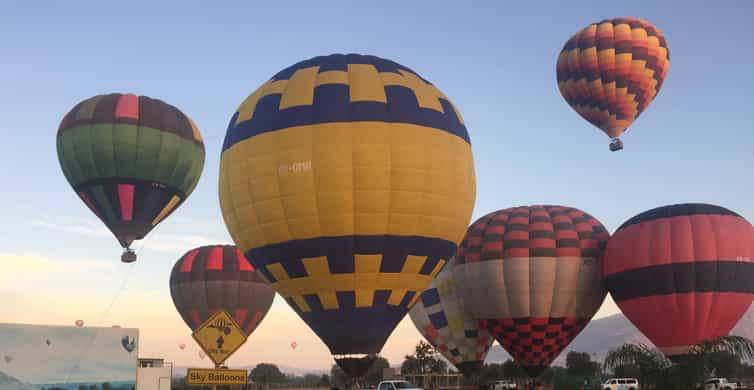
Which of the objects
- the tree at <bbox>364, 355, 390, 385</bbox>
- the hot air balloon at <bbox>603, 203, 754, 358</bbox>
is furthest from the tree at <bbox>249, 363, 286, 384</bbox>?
the hot air balloon at <bbox>603, 203, 754, 358</bbox>

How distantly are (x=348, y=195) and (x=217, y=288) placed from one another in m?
26.9

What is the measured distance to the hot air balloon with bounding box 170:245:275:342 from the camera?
164 ft

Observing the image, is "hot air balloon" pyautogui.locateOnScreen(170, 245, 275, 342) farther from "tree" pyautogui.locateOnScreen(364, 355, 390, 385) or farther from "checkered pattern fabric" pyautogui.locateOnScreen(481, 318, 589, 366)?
"tree" pyautogui.locateOnScreen(364, 355, 390, 385)

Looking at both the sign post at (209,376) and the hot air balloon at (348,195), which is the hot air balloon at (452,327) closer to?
the hot air balloon at (348,195)

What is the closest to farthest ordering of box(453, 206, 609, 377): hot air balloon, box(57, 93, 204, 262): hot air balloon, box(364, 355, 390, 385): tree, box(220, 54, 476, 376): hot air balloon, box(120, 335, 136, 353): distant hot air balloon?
box(220, 54, 476, 376): hot air balloon → box(453, 206, 609, 377): hot air balloon → box(120, 335, 136, 353): distant hot air balloon → box(57, 93, 204, 262): hot air balloon → box(364, 355, 390, 385): tree

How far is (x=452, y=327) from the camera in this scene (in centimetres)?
3981

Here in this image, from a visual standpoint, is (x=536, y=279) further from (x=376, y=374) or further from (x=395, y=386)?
(x=376, y=374)

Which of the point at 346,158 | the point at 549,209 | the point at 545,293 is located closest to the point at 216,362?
the point at 346,158

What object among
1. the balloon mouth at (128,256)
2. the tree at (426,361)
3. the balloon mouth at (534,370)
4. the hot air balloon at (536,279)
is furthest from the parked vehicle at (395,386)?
the tree at (426,361)

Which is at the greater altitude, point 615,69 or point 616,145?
point 615,69

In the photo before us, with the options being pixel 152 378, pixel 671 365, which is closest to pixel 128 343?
pixel 152 378

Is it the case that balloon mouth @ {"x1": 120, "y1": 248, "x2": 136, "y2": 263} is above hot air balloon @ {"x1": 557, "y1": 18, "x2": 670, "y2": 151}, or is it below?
below

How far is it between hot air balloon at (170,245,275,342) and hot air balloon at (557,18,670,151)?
2258cm

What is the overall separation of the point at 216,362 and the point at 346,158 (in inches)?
419
